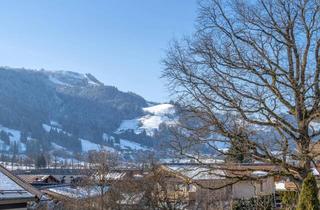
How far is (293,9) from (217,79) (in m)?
2.86

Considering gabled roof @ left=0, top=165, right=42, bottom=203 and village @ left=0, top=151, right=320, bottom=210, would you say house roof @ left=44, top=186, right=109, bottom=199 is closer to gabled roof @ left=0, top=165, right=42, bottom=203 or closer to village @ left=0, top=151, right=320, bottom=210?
village @ left=0, top=151, right=320, bottom=210

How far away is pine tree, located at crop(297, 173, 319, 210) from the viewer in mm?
12953

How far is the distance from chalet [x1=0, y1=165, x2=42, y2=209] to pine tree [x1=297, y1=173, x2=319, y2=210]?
886cm

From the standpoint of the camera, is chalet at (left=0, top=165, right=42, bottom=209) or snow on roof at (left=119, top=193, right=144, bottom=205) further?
snow on roof at (left=119, top=193, right=144, bottom=205)

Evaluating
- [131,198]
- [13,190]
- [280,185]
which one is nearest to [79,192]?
[131,198]

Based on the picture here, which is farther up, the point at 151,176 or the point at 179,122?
the point at 179,122

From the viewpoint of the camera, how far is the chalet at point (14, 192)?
15164mm

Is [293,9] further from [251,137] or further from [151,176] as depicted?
[151,176]

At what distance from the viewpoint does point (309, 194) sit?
13.0 metres

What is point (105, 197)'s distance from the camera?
107 ft

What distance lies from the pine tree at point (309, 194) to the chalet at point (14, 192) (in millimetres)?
8858

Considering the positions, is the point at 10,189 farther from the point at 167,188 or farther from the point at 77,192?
the point at 77,192

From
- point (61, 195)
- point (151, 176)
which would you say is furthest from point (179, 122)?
point (61, 195)

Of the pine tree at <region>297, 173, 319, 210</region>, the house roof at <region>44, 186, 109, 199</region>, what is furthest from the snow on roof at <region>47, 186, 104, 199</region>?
the pine tree at <region>297, 173, 319, 210</region>
